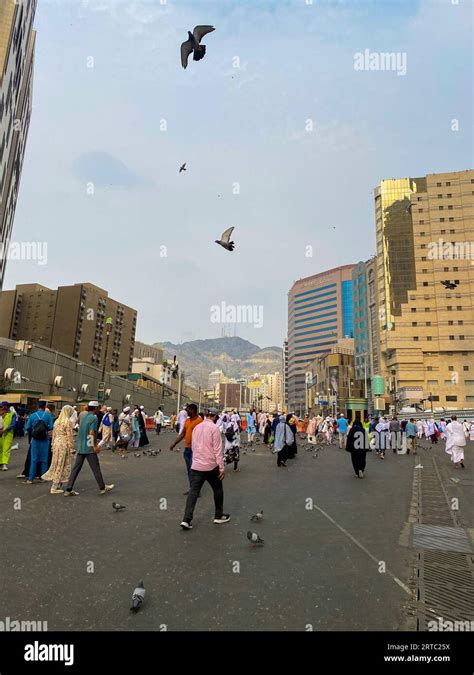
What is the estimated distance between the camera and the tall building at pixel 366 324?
90688 millimetres

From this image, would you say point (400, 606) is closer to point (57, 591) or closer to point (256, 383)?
point (57, 591)

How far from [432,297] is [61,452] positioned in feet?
279

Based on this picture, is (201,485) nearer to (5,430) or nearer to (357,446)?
(357,446)

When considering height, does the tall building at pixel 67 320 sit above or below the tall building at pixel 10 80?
below

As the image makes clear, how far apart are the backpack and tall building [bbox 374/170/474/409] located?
75.2m

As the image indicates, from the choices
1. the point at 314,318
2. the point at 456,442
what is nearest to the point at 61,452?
the point at 456,442

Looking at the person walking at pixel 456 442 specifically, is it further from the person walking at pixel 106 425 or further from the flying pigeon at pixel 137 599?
the flying pigeon at pixel 137 599

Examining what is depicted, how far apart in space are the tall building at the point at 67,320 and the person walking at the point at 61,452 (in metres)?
90.5

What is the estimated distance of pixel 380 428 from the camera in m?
21.2

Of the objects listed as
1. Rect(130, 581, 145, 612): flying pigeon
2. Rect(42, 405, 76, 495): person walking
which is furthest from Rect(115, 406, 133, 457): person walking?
Rect(130, 581, 145, 612): flying pigeon

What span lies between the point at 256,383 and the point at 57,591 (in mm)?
119016

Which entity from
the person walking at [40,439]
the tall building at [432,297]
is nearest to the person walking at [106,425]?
the person walking at [40,439]

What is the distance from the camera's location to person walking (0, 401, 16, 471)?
10969 millimetres
